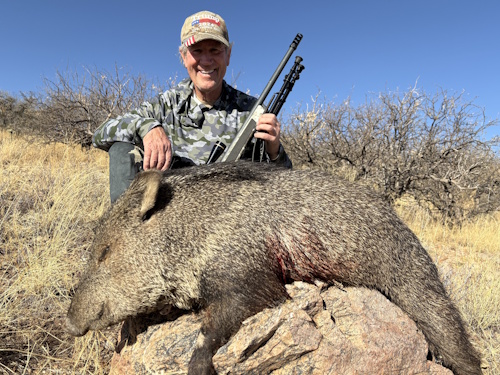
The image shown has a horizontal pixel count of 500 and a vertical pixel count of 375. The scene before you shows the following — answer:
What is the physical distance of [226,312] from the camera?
2.14 metres

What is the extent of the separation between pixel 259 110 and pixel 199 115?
0.71m

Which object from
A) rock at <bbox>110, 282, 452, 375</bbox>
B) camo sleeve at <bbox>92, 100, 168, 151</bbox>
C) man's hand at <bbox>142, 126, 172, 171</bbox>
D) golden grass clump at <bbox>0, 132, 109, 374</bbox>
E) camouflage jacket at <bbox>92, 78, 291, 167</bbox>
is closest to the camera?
rock at <bbox>110, 282, 452, 375</bbox>

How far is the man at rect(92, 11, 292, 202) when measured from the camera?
11.5ft

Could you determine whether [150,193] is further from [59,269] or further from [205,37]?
[205,37]

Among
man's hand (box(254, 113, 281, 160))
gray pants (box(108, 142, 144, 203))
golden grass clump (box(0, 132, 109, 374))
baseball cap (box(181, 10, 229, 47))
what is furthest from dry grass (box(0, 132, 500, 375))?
baseball cap (box(181, 10, 229, 47))

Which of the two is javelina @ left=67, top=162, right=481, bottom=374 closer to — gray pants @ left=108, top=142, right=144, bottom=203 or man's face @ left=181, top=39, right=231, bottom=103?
gray pants @ left=108, top=142, right=144, bottom=203

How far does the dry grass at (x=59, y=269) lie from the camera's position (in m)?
2.64

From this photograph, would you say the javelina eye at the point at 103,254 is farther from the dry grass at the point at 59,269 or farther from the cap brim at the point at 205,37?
the cap brim at the point at 205,37

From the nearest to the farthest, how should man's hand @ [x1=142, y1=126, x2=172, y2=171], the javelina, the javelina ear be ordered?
A: 1. the javelina
2. the javelina ear
3. man's hand @ [x1=142, y1=126, x2=172, y2=171]

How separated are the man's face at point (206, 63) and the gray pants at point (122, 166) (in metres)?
1.09

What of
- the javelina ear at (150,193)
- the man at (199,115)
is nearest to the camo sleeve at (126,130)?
the man at (199,115)

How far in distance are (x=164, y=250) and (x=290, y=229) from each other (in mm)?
786

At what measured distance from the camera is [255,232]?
7.60ft

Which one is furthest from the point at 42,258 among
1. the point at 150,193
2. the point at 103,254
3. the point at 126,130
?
the point at 150,193
